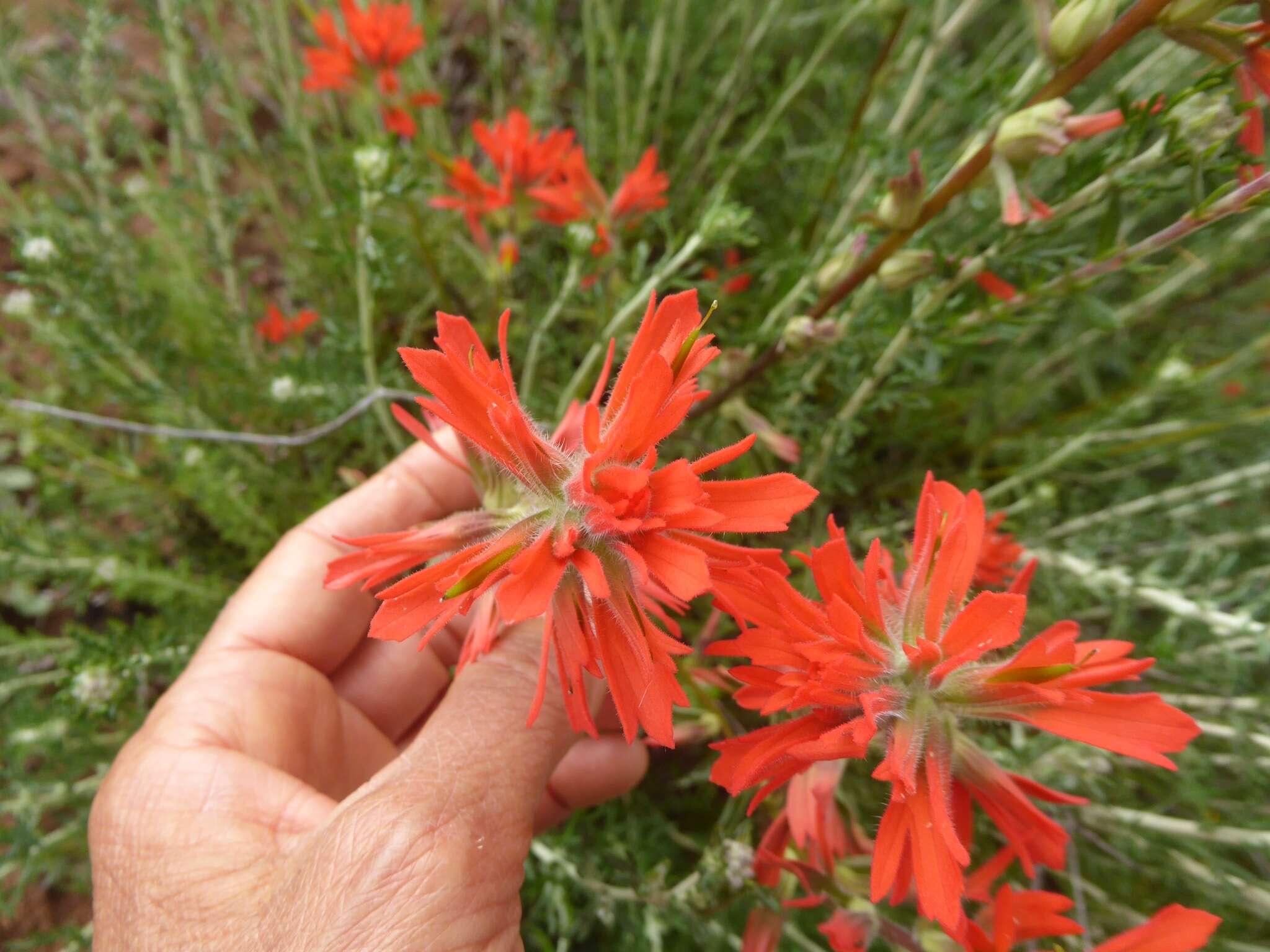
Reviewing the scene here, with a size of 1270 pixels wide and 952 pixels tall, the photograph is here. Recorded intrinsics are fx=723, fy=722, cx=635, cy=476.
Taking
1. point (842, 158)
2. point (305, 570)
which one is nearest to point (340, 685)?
point (305, 570)

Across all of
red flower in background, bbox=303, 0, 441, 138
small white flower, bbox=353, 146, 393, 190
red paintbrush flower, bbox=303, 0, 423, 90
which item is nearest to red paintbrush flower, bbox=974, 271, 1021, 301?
small white flower, bbox=353, 146, 393, 190

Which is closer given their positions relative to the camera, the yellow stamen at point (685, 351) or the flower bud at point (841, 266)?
the yellow stamen at point (685, 351)

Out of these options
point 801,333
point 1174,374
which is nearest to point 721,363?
point 801,333

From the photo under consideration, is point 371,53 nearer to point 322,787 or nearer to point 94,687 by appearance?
point 94,687

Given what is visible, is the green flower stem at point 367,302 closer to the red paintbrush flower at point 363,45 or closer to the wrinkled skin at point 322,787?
the wrinkled skin at point 322,787

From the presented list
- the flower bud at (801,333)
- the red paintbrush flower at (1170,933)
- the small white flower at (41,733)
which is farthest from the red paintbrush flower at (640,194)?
the small white flower at (41,733)

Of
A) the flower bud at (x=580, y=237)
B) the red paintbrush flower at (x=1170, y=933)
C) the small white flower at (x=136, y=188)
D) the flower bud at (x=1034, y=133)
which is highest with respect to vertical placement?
the small white flower at (x=136, y=188)

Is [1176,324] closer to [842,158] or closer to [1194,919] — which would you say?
[842,158]
